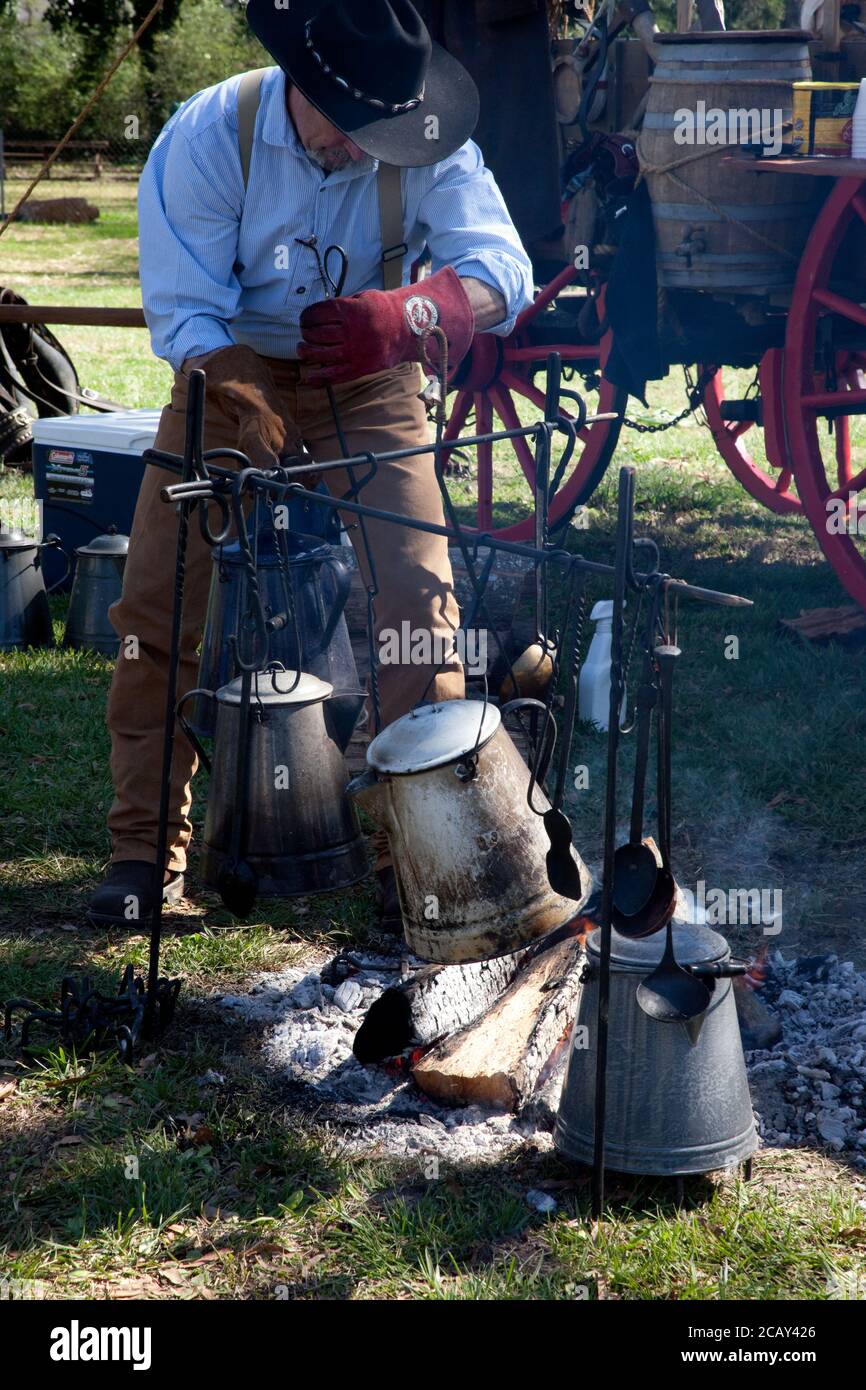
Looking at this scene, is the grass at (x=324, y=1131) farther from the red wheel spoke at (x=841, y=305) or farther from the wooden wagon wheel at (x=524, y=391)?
the wooden wagon wheel at (x=524, y=391)

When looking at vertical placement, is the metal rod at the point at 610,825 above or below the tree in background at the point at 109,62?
below

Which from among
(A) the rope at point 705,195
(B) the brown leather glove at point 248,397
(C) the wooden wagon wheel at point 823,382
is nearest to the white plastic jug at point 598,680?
(C) the wooden wagon wheel at point 823,382

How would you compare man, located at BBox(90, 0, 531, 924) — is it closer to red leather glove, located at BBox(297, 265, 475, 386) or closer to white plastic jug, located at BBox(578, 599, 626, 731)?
red leather glove, located at BBox(297, 265, 475, 386)

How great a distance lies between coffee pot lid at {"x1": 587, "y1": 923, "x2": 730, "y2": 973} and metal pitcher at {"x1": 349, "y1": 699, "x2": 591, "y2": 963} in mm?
126

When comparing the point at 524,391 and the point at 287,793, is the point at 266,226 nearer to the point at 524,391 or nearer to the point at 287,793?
the point at 287,793

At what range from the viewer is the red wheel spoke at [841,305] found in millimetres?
4727

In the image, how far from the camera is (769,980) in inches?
120

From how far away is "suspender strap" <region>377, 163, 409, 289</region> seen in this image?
316 centimetres

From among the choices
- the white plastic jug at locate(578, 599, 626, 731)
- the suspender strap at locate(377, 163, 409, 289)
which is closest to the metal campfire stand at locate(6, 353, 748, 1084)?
the suspender strap at locate(377, 163, 409, 289)

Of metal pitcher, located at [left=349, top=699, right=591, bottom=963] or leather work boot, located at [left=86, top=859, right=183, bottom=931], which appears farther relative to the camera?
leather work boot, located at [left=86, top=859, right=183, bottom=931]

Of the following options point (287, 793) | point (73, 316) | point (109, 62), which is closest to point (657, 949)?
point (287, 793)

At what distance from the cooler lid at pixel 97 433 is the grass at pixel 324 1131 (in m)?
1.19

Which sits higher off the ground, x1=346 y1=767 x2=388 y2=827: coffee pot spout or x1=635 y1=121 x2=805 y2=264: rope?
x1=635 y1=121 x2=805 y2=264: rope

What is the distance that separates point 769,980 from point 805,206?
3.00 meters
